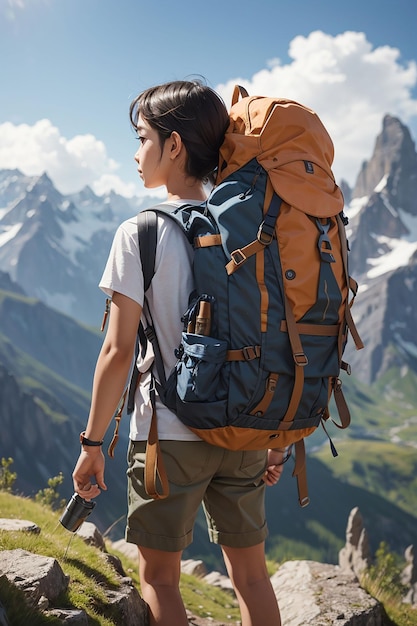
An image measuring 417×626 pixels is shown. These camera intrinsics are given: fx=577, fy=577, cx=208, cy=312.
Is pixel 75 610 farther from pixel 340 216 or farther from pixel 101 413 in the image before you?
pixel 340 216

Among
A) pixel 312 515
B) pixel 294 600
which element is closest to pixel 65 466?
pixel 312 515

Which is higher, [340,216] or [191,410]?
[340,216]

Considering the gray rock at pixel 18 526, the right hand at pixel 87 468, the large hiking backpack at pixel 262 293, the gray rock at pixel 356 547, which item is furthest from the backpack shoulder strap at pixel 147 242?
the gray rock at pixel 356 547

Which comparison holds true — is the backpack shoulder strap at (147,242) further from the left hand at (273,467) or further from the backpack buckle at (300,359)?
the left hand at (273,467)

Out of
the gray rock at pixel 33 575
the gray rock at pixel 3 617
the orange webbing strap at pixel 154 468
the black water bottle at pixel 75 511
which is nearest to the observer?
the gray rock at pixel 3 617

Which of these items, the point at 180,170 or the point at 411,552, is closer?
the point at 180,170

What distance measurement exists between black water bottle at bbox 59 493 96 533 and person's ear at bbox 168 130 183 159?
2753 mm

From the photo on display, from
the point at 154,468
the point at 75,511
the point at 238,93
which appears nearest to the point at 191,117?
the point at 238,93

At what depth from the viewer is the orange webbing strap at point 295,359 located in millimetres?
3939

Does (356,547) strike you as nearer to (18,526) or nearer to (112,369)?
(18,526)

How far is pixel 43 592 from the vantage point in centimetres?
461

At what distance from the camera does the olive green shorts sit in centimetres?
409

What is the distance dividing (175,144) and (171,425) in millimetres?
2080

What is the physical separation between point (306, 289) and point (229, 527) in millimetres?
1998
